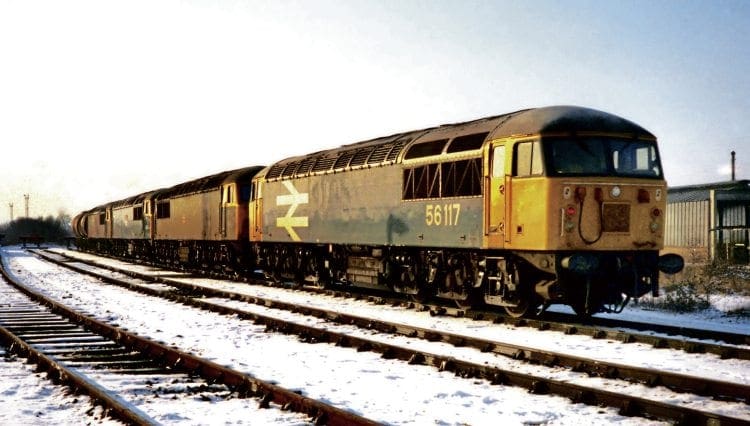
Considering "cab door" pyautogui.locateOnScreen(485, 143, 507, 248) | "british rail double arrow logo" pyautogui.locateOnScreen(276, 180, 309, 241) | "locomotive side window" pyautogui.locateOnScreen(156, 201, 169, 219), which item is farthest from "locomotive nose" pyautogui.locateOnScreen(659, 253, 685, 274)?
"locomotive side window" pyautogui.locateOnScreen(156, 201, 169, 219)

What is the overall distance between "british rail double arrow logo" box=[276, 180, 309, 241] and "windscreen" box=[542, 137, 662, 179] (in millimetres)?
9474

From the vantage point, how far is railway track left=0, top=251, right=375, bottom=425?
21.1 feet

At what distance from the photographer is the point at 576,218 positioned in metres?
11.9

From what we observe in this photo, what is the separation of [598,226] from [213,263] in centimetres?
1985

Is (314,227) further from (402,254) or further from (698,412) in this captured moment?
(698,412)

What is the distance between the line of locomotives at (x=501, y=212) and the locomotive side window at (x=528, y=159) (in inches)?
0.8

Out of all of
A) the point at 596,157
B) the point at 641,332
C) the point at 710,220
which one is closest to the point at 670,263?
the point at 641,332

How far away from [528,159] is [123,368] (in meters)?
7.09

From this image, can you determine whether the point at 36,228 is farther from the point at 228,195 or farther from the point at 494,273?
the point at 494,273

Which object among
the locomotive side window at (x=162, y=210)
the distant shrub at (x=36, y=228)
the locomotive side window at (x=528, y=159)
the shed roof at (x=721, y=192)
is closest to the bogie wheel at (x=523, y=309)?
the locomotive side window at (x=528, y=159)

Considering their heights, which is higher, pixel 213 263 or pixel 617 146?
pixel 617 146

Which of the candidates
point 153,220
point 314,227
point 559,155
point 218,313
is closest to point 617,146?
point 559,155

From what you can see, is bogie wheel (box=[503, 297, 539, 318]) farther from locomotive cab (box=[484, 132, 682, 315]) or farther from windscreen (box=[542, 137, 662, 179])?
windscreen (box=[542, 137, 662, 179])

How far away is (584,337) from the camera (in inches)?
432
